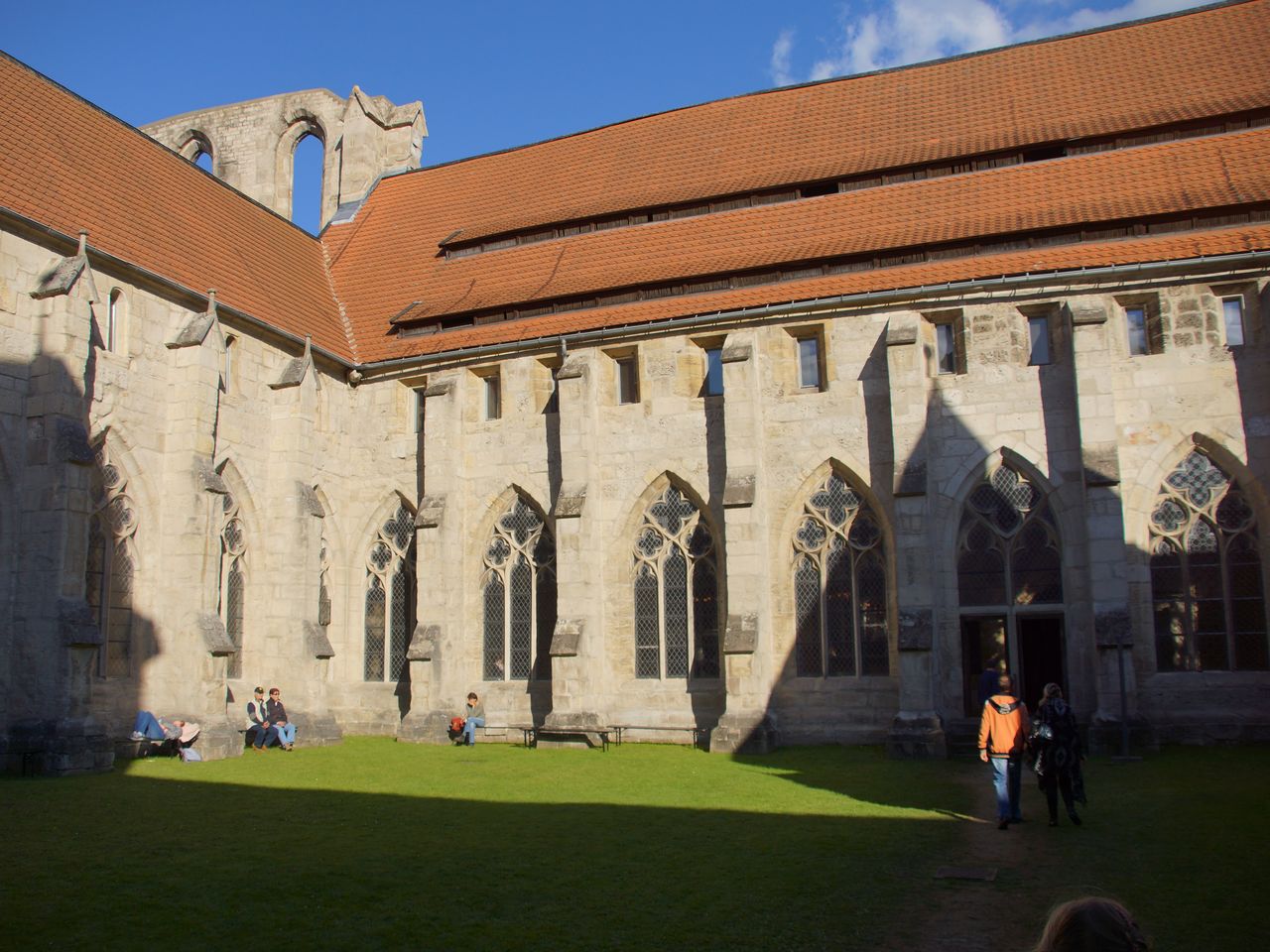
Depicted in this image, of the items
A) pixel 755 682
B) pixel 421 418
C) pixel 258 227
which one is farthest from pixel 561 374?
pixel 258 227

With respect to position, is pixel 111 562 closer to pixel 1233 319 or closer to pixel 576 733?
pixel 576 733

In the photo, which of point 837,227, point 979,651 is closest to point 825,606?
point 979,651

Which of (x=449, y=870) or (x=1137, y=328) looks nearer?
(x=449, y=870)

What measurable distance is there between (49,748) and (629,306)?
42.5 ft

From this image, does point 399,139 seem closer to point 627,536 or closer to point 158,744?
point 627,536

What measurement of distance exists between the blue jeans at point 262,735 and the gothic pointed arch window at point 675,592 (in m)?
6.71

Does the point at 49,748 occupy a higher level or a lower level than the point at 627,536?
lower

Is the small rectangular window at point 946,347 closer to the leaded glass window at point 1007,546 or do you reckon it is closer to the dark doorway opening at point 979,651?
the leaded glass window at point 1007,546

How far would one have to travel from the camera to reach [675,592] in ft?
72.1

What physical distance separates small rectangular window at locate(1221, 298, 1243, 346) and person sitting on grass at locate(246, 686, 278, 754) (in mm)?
17652

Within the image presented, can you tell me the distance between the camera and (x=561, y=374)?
22.6 meters

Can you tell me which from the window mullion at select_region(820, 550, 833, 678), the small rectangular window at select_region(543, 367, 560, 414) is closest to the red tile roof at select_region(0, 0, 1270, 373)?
the small rectangular window at select_region(543, 367, 560, 414)

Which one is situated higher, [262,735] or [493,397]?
[493,397]

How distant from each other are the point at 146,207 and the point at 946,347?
50.4ft
